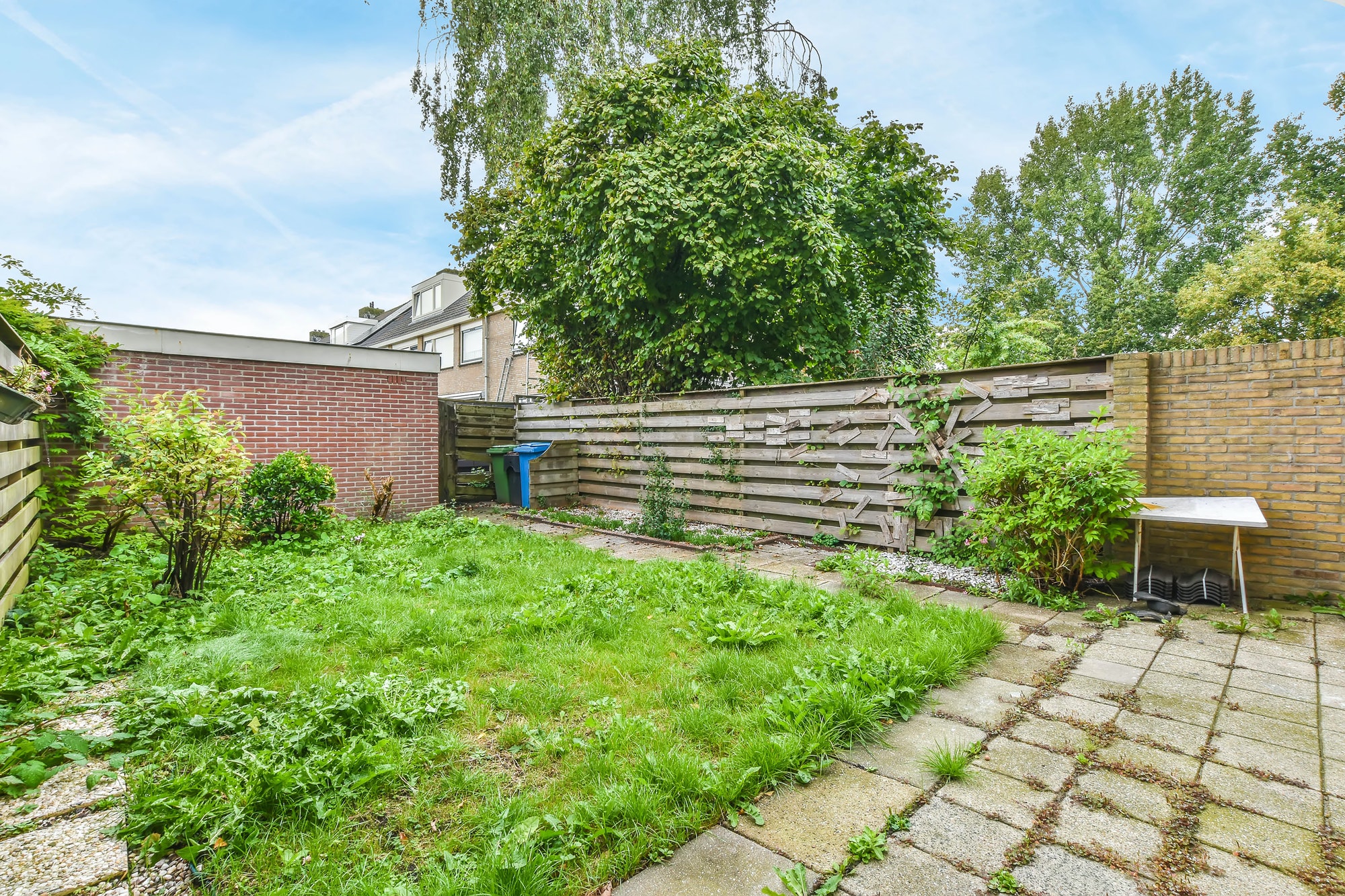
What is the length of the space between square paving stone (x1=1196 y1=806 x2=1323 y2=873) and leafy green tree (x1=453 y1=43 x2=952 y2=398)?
7.45 m

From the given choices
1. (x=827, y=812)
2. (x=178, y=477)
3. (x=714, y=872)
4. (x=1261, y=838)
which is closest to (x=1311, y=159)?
(x=1261, y=838)

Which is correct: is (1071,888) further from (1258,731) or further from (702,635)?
(702,635)

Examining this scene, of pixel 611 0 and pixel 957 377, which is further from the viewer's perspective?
pixel 611 0

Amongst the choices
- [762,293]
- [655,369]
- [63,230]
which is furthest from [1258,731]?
[63,230]

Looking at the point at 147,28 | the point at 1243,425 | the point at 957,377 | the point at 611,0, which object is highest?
the point at 611,0

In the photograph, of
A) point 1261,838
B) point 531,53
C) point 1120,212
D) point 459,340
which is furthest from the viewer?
point 1120,212

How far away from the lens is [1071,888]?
1.60m

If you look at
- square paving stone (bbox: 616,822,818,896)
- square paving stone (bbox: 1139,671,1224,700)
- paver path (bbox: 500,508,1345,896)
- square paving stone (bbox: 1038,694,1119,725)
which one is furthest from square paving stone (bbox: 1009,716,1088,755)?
square paving stone (bbox: 616,822,818,896)

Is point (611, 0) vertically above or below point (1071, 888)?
above

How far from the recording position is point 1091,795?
202 centimetres

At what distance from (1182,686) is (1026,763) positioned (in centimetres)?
132

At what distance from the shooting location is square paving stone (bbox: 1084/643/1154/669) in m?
3.19

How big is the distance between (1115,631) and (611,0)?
10544 millimetres

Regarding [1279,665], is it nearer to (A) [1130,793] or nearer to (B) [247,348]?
(A) [1130,793]
